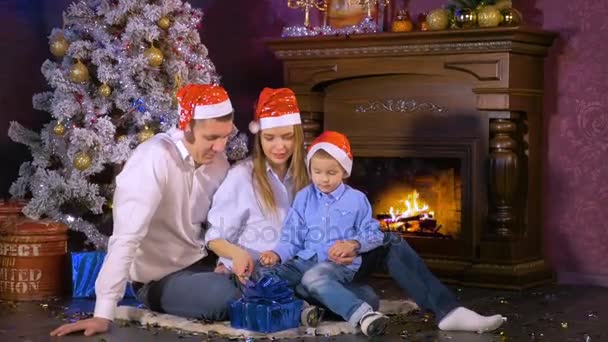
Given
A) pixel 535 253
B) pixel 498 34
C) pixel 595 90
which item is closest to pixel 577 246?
pixel 535 253

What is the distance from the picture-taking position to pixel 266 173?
3.88 m

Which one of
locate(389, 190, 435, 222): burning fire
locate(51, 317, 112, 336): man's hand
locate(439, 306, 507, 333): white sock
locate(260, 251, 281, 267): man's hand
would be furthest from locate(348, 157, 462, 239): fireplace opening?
locate(51, 317, 112, 336): man's hand

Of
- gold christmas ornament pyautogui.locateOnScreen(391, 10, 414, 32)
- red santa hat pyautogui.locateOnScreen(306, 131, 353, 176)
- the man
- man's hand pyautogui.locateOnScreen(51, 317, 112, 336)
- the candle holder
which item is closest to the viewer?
man's hand pyautogui.locateOnScreen(51, 317, 112, 336)

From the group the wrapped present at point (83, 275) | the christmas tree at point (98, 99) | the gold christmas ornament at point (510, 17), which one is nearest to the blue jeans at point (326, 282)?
the wrapped present at point (83, 275)

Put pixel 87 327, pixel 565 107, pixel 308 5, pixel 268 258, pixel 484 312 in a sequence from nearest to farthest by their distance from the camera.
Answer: pixel 87 327
pixel 268 258
pixel 484 312
pixel 565 107
pixel 308 5

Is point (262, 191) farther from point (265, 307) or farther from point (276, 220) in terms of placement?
point (265, 307)

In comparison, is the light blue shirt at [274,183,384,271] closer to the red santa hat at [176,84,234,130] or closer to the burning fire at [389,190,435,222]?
the red santa hat at [176,84,234,130]

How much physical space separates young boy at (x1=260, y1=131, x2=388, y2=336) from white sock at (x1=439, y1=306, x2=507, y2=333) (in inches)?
14.0

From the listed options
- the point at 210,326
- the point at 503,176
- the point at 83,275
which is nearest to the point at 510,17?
the point at 503,176

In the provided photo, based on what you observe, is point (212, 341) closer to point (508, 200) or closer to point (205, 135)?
point (205, 135)

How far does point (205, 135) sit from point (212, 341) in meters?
0.72

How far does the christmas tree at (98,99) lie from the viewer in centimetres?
464

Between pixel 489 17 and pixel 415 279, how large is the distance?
1504mm

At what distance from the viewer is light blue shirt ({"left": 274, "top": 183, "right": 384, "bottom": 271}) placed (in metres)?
3.78
